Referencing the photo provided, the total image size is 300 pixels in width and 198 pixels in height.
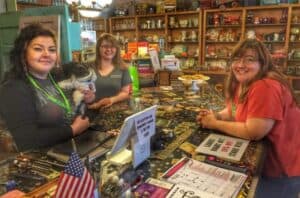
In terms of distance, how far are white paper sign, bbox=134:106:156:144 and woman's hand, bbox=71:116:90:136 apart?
0.48m

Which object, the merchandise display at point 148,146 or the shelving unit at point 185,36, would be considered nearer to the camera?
the merchandise display at point 148,146

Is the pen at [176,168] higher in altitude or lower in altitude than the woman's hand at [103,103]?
lower

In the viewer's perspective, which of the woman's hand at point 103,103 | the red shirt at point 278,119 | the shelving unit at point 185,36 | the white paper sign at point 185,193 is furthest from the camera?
the shelving unit at point 185,36

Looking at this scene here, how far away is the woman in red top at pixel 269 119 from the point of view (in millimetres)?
1424

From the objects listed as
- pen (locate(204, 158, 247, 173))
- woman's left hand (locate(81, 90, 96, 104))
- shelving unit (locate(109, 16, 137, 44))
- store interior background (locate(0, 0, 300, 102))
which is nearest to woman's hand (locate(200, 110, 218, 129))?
pen (locate(204, 158, 247, 173))

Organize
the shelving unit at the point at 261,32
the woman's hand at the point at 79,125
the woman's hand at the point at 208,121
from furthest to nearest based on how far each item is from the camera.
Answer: the shelving unit at the point at 261,32
the woman's hand at the point at 208,121
the woman's hand at the point at 79,125

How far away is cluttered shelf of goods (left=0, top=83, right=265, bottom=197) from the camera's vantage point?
103cm

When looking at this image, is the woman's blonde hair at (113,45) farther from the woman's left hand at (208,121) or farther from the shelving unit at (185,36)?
the shelving unit at (185,36)

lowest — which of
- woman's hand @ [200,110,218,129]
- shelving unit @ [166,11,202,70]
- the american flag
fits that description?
woman's hand @ [200,110,218,129]

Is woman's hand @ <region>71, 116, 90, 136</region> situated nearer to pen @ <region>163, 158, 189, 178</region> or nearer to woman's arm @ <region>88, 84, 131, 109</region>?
woman's arm @ <region>88, 84, 131, 109</region>

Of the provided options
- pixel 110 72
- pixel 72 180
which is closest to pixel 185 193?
pixel 72 180

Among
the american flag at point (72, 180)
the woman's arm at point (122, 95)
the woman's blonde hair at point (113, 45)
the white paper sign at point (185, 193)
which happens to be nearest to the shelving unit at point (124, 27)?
the woman's blonde hair at point (113, 45)

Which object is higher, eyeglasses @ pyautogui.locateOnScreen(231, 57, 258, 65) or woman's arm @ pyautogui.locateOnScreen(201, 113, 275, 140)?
eyeglasses @ pyautogui.locateOnScreen(231, 57, 258, 65)

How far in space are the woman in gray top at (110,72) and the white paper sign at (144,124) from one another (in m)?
1.34
